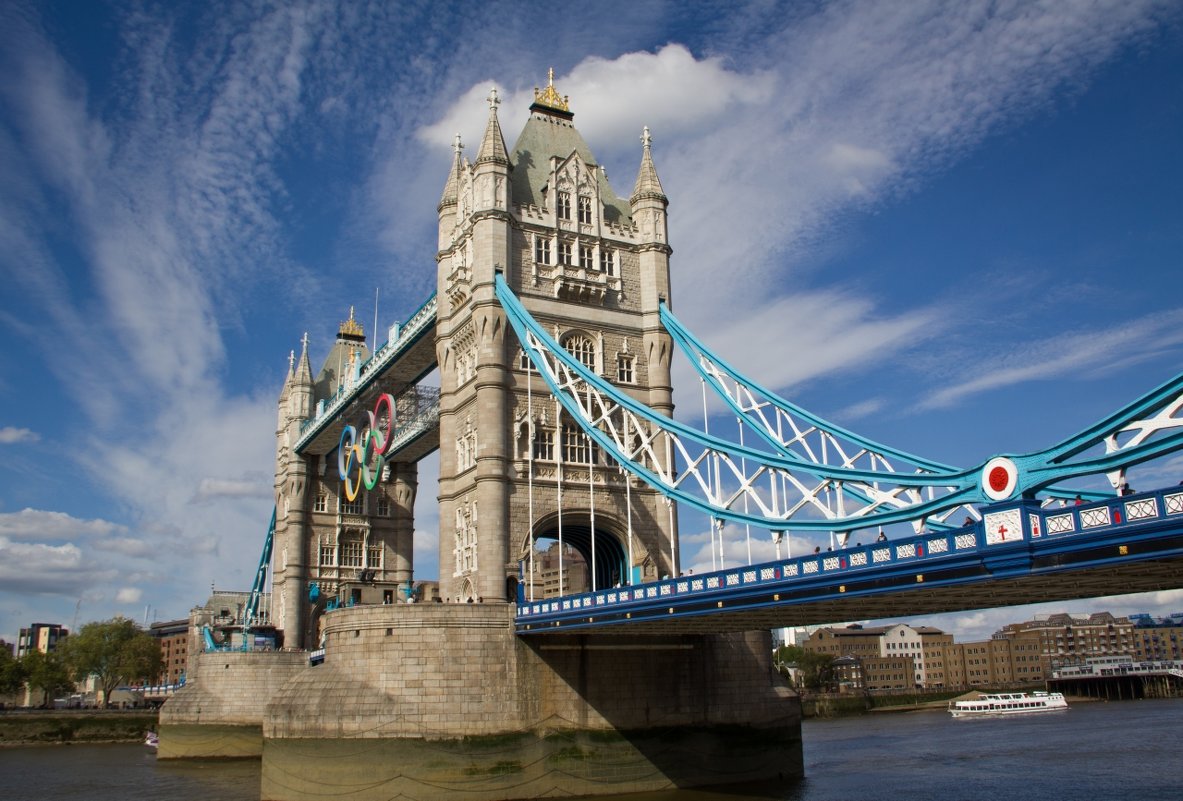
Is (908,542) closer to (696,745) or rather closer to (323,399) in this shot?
(696,745)

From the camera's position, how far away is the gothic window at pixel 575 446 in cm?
4006

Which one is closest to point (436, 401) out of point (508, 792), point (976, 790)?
point (508, 792)

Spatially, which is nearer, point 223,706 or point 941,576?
point 941,576

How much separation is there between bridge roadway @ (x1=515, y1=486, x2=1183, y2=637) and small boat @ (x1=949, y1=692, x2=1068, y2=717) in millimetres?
64891

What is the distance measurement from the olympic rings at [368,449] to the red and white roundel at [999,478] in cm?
3269

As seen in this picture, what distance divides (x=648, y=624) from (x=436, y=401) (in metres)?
30.9

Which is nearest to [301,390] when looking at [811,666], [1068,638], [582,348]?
[582,348]

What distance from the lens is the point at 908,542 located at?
20703 millimetres

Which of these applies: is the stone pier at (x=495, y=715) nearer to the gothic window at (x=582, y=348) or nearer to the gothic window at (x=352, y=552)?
the gothic window at (x=582, y=348)

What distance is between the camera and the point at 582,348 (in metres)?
41.2

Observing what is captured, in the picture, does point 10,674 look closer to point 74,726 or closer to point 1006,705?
point 74,726

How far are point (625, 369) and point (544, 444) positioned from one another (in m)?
4.72

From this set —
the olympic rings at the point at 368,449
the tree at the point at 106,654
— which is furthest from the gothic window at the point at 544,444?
the tree at the point at 106,654

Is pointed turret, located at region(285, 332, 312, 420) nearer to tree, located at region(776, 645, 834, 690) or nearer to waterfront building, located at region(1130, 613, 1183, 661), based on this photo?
tree, located at region(776, 645, 834, 690)
